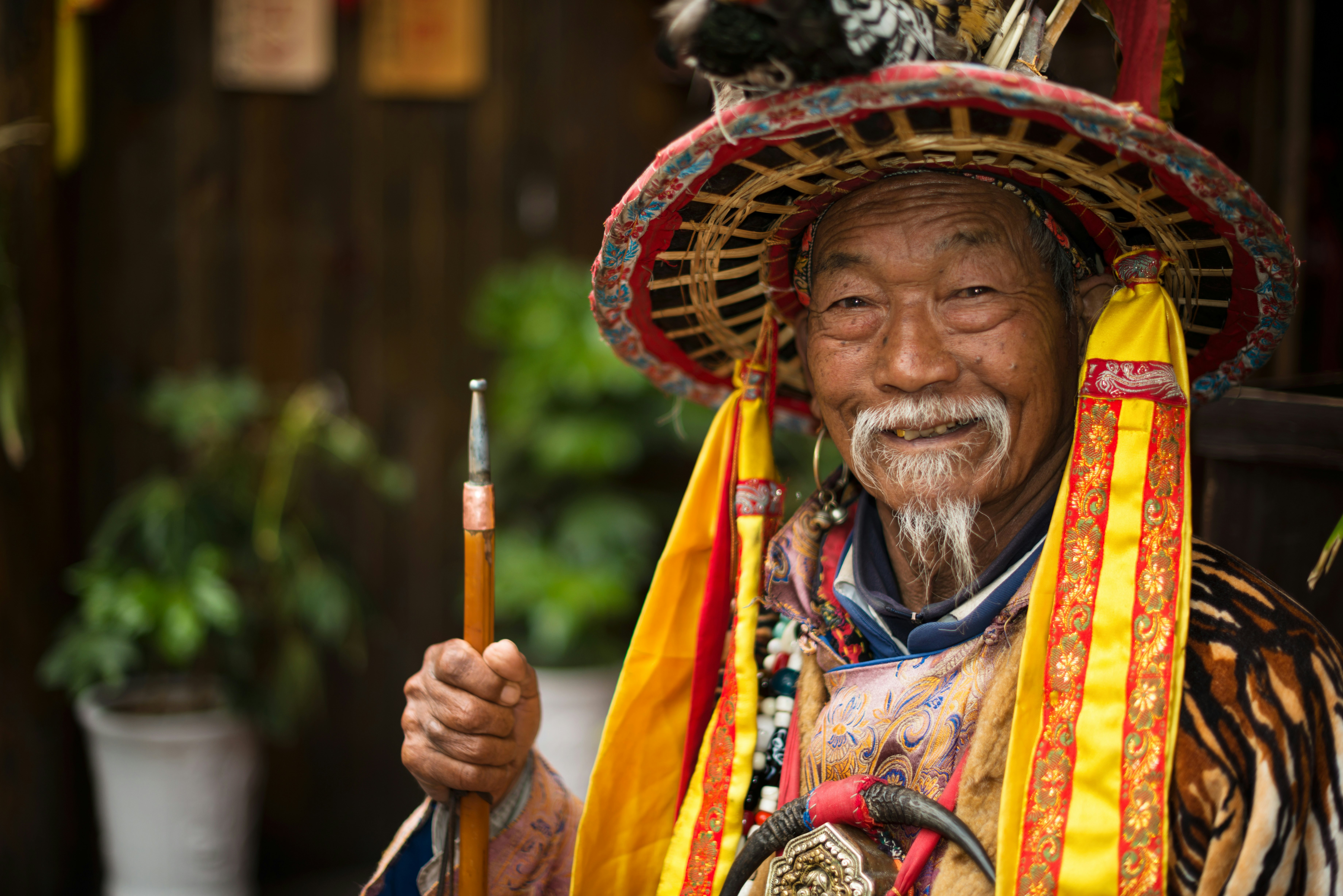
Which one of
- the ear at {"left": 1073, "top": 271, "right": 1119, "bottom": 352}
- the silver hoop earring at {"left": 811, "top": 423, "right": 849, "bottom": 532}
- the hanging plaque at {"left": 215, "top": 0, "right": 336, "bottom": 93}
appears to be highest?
the hanging plaque at {"left": 215, "top": 0, "right": 336, "bottom": 93}

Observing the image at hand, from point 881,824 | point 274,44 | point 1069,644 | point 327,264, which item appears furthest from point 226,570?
point 1069,644

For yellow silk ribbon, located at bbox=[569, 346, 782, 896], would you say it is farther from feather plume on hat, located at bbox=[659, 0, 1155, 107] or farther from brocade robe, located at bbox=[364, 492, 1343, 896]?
feather plume on hat, located at bbox=[659, 0, 1155, 107]

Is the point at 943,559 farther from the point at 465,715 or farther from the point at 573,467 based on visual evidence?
the point at 573,467

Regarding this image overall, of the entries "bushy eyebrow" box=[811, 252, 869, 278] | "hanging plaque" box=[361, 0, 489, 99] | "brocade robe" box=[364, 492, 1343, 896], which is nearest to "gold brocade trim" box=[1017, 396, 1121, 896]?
"brocade robe" box=[364, 492, 1343, 896]

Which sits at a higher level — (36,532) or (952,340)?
(952,340)

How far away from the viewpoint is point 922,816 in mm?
1452

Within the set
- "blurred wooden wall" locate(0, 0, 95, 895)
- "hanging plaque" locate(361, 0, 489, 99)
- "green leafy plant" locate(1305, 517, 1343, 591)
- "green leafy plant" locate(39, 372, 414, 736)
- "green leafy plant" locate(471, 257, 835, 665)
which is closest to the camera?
"green leafy plant" locate(1305, 517, 1343, 591)

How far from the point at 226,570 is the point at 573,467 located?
1.18m

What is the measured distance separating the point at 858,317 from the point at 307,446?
256 centimetres

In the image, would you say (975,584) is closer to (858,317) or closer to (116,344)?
(858,317)

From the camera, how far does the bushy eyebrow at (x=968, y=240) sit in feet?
5.27

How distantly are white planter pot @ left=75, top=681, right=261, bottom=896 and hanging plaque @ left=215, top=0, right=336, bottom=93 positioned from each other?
2.26 m

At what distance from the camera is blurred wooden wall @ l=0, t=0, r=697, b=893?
3922 mm

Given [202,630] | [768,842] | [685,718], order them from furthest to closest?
1. [202,630]
2. [685,718]
3. [768,842]
